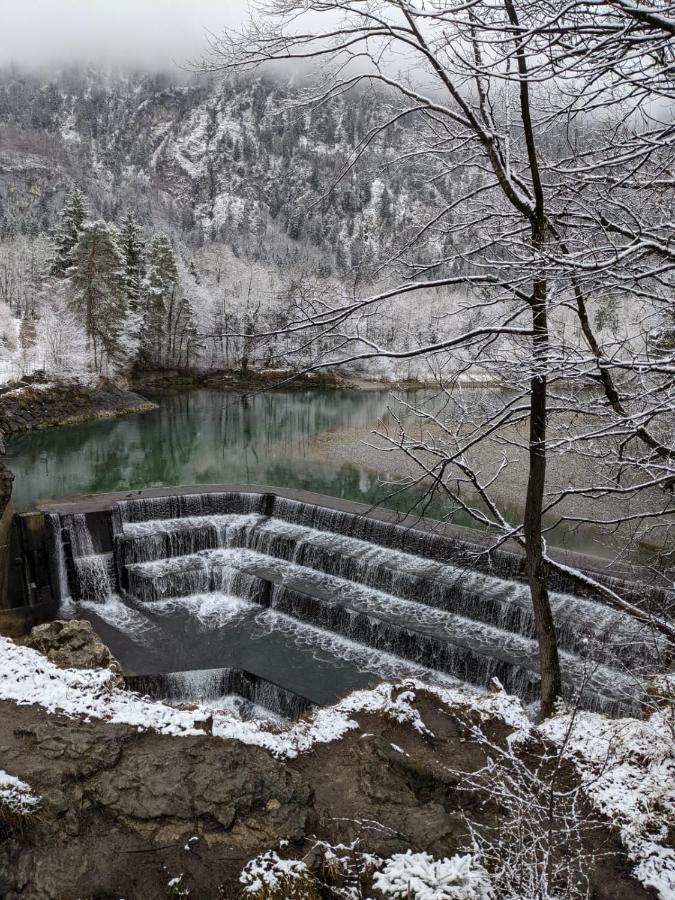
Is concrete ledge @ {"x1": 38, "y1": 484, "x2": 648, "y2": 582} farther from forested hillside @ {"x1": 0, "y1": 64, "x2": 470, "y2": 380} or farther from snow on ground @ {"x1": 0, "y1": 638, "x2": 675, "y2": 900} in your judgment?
forested hillside @ {"x1": 0, "y1": 64, "x2": 470, "y2": 380}

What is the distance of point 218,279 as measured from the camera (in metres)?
71.0

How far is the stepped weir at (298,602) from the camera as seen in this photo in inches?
382

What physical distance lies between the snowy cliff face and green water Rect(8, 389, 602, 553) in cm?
7590

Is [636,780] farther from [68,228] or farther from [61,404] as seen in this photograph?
[68,228]

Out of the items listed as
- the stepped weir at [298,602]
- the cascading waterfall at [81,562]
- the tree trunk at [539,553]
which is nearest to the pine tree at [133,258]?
the stepped weir at [298,602]

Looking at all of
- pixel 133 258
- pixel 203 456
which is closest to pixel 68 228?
pixel 133 258

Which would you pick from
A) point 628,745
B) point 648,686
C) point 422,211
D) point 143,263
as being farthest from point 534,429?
point 143,263

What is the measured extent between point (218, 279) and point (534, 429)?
237ft

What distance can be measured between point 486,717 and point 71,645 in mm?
5735

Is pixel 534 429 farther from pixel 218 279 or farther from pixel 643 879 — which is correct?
pixel 218 279

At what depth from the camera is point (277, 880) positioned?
3.42 metres

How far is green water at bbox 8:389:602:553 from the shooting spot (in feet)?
60.2

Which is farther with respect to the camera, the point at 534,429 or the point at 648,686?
the point at 648,686

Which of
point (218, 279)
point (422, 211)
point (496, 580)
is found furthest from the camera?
point (218, 279)
